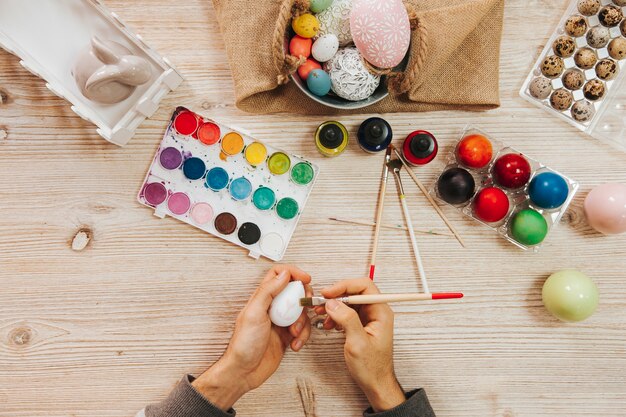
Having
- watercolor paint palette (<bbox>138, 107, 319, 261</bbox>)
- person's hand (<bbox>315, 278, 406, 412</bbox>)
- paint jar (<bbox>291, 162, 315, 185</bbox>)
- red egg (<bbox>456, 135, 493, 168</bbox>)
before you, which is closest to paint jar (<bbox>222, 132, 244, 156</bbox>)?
watercolor paint palette (<bbox>138, 107, 319, 261</bbox>)

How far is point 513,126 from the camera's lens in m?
0.97

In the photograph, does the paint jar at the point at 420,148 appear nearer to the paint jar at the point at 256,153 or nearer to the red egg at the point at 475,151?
the red egg at the point at 475,151

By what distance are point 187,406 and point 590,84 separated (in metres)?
0.97

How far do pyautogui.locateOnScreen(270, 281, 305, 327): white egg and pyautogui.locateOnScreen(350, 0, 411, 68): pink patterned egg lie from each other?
1.35 feet

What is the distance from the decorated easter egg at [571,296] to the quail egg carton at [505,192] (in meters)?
0.08

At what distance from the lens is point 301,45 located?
33.0 inches

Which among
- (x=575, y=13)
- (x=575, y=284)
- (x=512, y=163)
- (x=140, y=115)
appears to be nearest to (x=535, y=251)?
(x=575, y=284)

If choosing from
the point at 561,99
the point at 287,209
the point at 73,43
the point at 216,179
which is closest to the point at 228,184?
the point at 216,179

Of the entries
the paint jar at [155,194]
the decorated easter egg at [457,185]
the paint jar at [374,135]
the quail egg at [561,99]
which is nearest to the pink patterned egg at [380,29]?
the paint jar at [374,135]

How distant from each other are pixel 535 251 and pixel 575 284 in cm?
9

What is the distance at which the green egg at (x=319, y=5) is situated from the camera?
2.67 ft

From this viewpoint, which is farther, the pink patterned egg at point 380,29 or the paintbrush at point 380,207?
the paintbrush at point 380,207

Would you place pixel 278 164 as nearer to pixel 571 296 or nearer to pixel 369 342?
pixel 369 342

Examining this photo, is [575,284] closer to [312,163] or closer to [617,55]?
[617,55]
